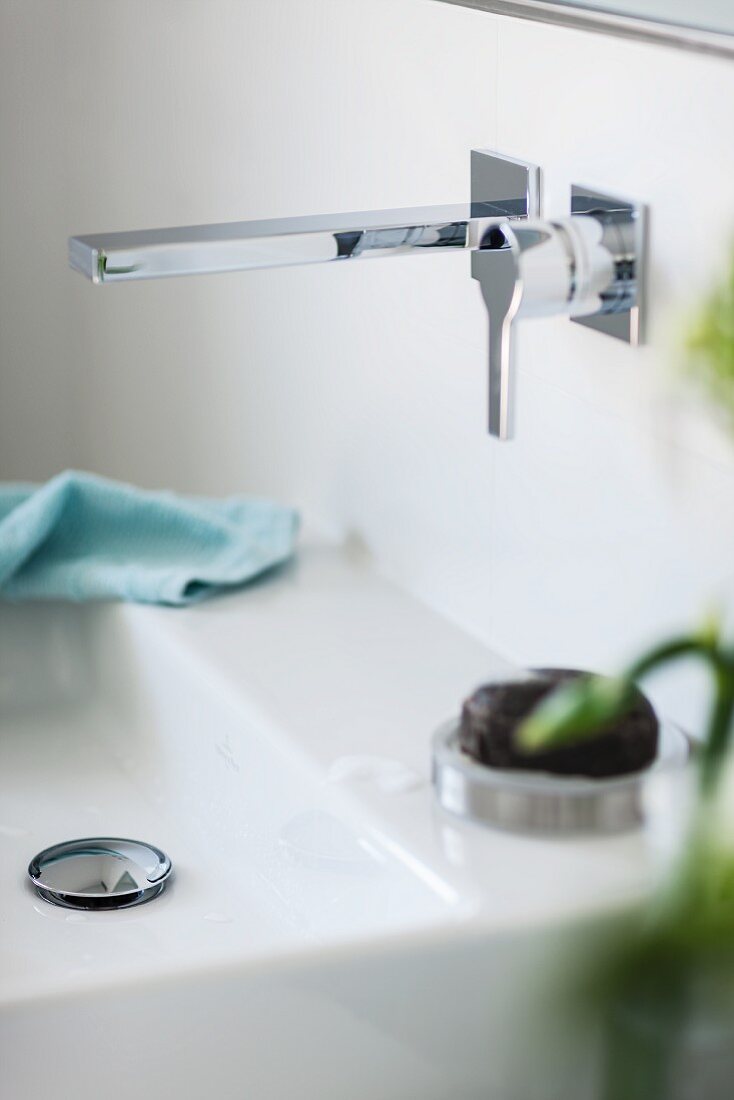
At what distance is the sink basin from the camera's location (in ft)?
1.80

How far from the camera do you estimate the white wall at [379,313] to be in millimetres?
687

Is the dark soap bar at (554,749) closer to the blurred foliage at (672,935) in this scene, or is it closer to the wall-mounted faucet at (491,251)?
the wall-mounted faucet at (491,251)

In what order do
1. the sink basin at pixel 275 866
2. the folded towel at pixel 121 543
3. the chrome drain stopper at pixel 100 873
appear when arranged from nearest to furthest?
the sink basin at pixel 275 866 → the chrome drain stopper at pixel 100 873 → the folded towel at pixel 121 543

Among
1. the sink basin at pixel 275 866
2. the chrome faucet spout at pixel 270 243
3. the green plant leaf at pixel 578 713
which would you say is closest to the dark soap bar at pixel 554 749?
the sink basin at pixel 275 866

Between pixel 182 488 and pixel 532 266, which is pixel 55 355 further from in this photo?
pixel 532 266

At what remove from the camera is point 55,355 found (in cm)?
147

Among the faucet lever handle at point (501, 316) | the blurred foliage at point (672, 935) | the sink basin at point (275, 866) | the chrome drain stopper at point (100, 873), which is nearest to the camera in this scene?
the blurred foliage at point (672, 935)

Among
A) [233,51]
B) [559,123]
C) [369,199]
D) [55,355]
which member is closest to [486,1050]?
[559,123]

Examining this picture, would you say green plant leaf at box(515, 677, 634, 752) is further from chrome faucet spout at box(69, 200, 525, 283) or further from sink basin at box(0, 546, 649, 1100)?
chrome faucet spout at box(69, 200, 525, 283)

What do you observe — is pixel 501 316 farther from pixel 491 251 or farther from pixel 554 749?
pixel 554 749

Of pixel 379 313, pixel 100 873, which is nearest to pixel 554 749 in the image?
pixel 100 873

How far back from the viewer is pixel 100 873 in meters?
0.81

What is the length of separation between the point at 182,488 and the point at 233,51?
38cm

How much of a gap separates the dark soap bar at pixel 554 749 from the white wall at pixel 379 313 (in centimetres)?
9
